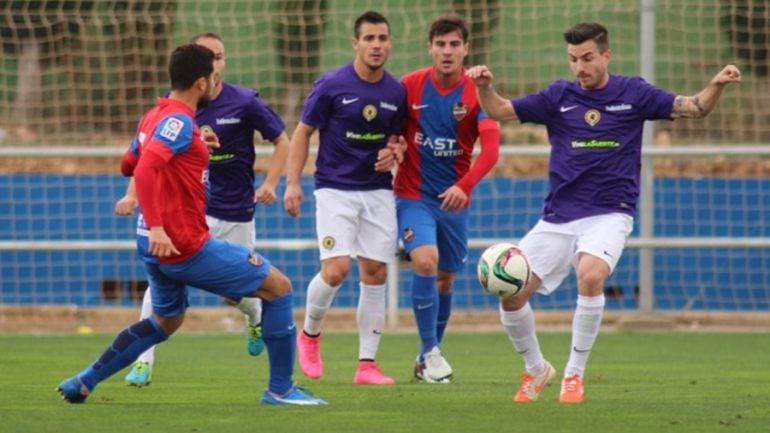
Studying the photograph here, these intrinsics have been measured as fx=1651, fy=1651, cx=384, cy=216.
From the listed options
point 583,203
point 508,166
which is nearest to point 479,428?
point 583,203

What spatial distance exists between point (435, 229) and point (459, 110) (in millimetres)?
736

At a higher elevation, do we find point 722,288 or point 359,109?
point 359,109

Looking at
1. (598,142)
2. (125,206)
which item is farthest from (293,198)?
(598,142)

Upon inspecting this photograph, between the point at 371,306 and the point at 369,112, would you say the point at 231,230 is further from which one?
the point at 369,112

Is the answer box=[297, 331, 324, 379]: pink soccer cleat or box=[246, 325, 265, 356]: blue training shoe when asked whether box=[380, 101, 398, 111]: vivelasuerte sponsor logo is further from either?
box=[246, 325, 265, 356]: blue training shoe

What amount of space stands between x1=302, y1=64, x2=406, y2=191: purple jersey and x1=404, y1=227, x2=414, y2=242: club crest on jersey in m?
0.31

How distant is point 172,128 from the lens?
737cm

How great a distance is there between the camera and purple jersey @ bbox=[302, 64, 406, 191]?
386 inches

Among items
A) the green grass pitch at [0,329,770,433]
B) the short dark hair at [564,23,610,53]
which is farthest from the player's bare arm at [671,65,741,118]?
the green grass pitch at [0,329,770,433]

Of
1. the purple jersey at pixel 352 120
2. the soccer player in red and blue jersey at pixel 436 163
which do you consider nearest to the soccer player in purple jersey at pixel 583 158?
the soccer player in red and blue jersey at pixel 436 163

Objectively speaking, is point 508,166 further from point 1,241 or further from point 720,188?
point 1,241

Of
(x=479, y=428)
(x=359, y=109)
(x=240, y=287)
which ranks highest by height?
(x=359, y=109)

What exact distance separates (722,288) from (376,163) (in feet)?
20.9

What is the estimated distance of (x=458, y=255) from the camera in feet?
33.8
